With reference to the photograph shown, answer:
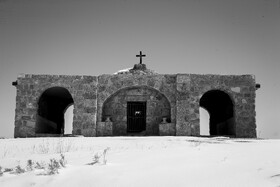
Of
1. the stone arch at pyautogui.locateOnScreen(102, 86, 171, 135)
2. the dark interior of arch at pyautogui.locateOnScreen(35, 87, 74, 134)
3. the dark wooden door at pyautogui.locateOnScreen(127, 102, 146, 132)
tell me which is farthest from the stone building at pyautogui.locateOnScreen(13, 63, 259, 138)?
the dark interior of arch at pyautogui.locateOnScreen(35, 87, 74, 134)

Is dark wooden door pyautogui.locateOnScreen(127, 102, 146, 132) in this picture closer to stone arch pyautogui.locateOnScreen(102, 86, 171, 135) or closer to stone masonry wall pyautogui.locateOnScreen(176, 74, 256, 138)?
stone arch pyautogui.locateOnScreen(102, 86, 171, 135)

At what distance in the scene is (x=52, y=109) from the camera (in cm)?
1934

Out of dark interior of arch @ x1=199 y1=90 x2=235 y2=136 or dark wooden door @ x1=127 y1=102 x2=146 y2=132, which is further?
dark interior of arch @ x1=199 y1=90 x2=235 y2=136

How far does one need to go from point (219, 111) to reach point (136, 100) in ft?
18.5

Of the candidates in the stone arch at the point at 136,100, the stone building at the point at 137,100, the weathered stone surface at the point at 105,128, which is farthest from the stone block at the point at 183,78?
the weathered stone surface at the point at 105,128

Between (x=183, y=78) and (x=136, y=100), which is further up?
(x=183, y=78)

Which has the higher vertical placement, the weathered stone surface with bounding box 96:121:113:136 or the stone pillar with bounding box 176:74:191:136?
the stone pillar with bounding box 176:74:191:136

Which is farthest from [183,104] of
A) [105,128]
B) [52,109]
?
[52,109]

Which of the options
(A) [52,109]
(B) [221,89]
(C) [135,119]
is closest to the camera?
(B) [221,89]

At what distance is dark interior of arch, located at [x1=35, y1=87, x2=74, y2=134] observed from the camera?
17.1 m

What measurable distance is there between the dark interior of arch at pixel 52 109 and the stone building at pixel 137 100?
0.46 m

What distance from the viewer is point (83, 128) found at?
15.7 m

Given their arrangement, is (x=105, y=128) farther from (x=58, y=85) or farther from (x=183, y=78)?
(x=183, y=78)

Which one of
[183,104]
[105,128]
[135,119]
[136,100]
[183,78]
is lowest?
[105,128]
